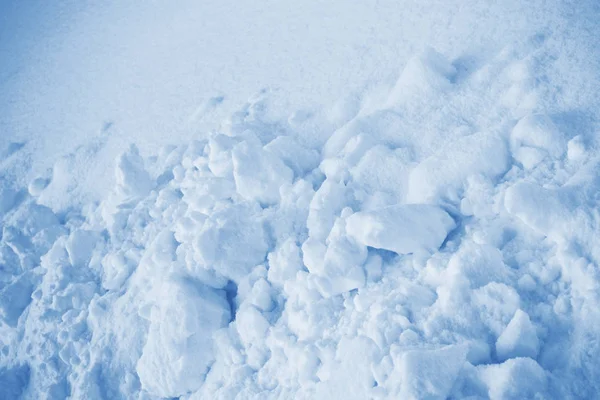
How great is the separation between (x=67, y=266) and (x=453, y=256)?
1.88 meters

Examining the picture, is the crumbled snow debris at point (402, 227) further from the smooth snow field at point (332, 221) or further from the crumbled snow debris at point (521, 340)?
the crumbled snow debris at point (521, 340)

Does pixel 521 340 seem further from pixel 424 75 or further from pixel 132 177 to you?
pixel 132 177

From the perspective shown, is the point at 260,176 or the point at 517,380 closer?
the point at 517,380

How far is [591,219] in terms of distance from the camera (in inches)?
56.3

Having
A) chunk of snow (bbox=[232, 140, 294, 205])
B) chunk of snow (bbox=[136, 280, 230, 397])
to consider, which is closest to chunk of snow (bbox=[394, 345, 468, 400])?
chunk of snow (bbox=[136, 280, 230, 397])

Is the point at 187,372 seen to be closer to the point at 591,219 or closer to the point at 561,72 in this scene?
the point at 591,219

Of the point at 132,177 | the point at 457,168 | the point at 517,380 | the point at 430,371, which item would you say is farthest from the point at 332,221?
the point at 132,177

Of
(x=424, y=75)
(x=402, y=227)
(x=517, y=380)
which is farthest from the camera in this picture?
(x=424, y=75)

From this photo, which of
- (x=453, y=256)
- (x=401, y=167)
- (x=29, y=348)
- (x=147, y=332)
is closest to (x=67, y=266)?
(x=29, y=348)

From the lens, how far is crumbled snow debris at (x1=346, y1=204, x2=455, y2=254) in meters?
1.58

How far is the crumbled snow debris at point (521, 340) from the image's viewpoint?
127 centimetres

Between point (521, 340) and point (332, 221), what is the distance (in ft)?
2.61

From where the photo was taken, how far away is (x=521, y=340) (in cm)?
127

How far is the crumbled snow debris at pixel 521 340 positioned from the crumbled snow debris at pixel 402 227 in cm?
40
